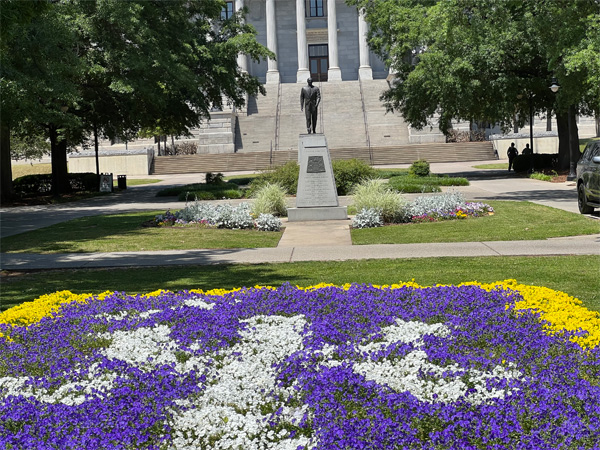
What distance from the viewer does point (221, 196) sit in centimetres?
3055

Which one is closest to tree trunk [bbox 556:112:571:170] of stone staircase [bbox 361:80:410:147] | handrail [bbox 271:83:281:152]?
stone staircase [bbox 361:80:410:147]

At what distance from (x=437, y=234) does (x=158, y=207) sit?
13.2 meters

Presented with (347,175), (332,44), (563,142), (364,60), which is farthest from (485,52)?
(332,44)

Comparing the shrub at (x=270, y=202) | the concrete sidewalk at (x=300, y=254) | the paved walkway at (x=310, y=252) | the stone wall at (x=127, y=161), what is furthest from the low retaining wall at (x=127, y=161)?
the concrete sidewalk at (x=300, y=254)

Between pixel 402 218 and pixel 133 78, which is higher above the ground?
pixel 133 78

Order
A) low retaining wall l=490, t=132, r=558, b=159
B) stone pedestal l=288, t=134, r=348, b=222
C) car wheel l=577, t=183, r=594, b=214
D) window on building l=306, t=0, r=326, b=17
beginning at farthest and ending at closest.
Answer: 1. window on building l=306, t=0, r=326, b=17
2. low retaining wall l=490, t=132, r=558, b=159
3. stone pedestal l=288, t=134, r=348, b=222
4. car wheel l=577, t=183, r=594, b=214

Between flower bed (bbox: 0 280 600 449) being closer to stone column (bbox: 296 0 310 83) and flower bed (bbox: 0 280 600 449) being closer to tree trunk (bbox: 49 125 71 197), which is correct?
tree trunk (bbox: 49 125 71 197)

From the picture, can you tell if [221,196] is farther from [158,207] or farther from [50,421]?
[50,421]

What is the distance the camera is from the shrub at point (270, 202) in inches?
814

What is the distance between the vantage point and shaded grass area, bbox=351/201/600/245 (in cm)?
1571

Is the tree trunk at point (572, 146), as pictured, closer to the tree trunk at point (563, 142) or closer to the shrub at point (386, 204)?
the tree trunk at point (563, 142)

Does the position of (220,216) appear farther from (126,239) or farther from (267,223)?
(126,239)

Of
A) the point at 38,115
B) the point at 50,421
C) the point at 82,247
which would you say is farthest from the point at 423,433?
the point at 38,115

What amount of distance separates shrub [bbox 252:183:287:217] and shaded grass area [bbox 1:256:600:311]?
7.60 metres
